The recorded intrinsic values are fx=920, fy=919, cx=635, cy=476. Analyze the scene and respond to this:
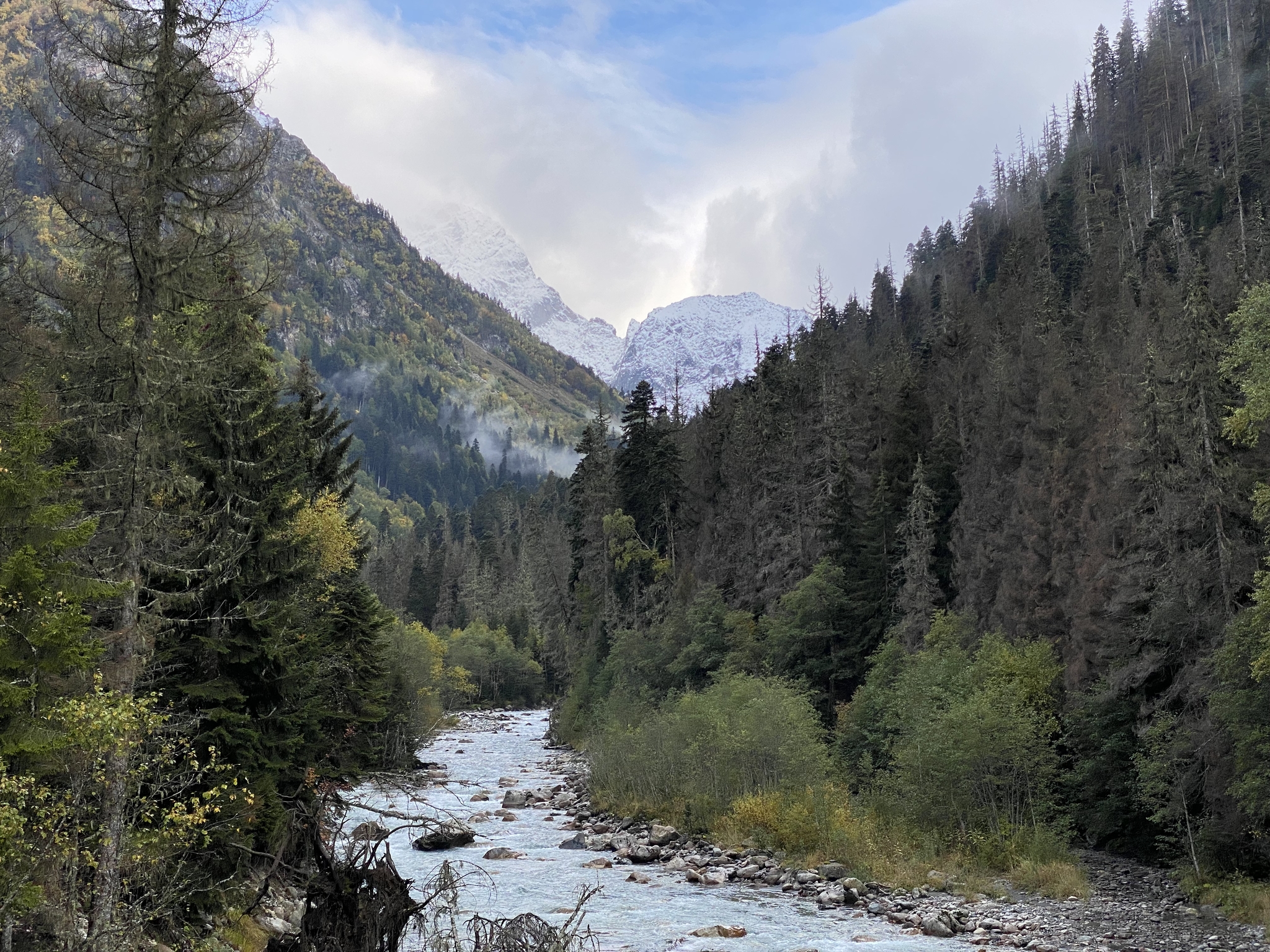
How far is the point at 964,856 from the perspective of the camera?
34125 millimetres

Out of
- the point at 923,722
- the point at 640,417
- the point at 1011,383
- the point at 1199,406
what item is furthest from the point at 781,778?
the point at 640,417

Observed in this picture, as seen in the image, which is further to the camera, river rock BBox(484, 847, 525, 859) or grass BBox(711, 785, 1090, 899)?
river rock BBox(484, 847, 525, 859)

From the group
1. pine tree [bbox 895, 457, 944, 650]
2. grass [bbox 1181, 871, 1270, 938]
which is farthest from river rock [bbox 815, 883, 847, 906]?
pine tree [bbox 895, 457, 944, 650]

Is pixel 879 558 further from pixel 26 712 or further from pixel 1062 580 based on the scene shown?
pixel 26 712

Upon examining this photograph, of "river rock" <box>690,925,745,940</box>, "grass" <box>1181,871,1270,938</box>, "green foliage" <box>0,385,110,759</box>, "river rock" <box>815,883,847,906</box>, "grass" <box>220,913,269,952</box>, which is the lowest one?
"river rock" <box>815,883,847,906</box>

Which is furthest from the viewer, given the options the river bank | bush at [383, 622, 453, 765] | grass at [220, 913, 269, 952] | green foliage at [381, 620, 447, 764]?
bush at [383, 622, 453, 765]

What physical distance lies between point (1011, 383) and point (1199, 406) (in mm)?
29164

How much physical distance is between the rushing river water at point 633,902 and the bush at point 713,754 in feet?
14.7

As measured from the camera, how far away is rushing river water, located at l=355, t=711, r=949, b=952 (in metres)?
25.0

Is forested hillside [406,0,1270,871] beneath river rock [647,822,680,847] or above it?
above

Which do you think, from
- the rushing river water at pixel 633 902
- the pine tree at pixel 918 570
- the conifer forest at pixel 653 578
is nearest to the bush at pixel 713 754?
the conifer forest at pixel 653 578

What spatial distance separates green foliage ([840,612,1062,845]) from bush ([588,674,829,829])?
12.9 feet

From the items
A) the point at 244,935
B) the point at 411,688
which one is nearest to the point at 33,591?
the point at 244,935

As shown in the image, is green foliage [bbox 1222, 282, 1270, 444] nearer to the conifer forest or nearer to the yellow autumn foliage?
the conifer forest
